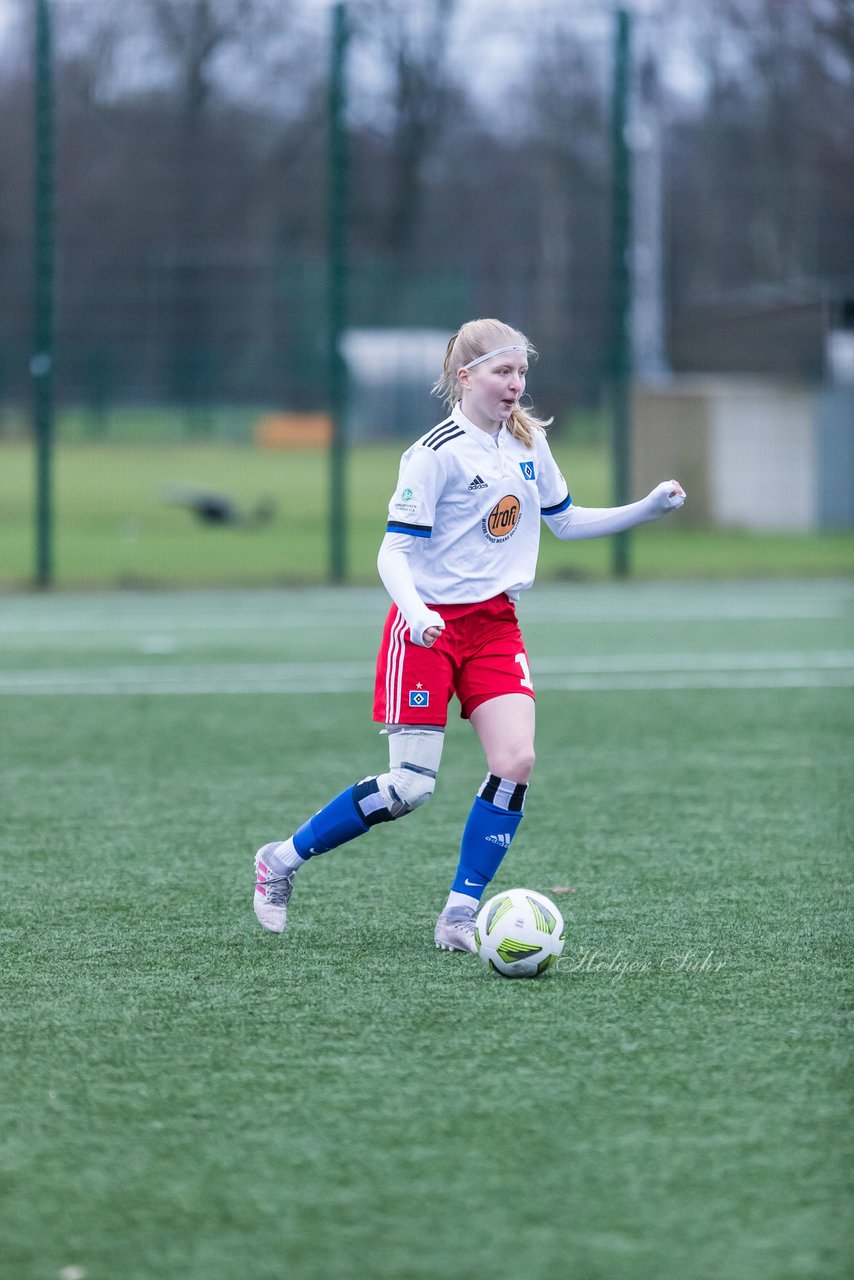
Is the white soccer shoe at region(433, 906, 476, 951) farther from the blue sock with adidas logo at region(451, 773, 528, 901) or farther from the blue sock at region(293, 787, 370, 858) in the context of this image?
the blue sock at region(293, 787, 370, 858)

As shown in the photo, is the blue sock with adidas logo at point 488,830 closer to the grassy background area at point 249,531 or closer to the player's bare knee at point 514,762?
the player's bare knee at point 514,762

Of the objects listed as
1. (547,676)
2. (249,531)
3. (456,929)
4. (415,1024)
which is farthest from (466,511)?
(249,531)

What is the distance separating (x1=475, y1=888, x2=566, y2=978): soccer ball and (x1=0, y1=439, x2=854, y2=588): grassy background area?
1130 centimetres

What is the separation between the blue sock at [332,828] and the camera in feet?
15.9

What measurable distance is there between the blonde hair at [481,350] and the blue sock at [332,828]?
106 cm

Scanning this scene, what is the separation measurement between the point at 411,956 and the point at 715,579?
11.8 meters

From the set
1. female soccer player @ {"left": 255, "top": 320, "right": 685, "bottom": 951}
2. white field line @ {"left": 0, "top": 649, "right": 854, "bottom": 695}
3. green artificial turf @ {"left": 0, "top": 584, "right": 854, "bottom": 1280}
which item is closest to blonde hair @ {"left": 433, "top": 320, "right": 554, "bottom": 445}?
female soccer player @ {"left": 255, "top": 320, "right": 685, "bottom": 951}

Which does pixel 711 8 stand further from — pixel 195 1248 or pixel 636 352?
pixel 195 1248

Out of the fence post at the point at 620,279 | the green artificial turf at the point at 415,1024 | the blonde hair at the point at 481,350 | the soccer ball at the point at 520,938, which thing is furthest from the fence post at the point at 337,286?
the soccer ball at the point at 520,938

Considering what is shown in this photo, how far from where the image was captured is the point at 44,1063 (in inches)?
148

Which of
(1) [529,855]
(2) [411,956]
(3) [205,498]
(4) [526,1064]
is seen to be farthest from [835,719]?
(3) [205,498]

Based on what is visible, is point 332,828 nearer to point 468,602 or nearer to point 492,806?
Answer: point 492,806

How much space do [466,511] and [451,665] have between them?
40cm

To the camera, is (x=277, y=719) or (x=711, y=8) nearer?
(x=277, y=719)
